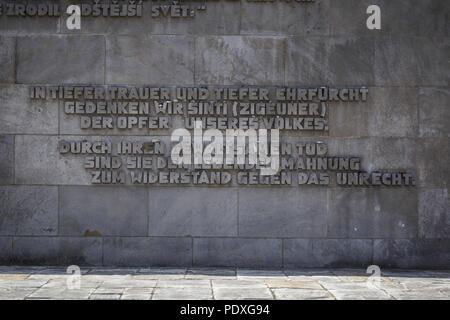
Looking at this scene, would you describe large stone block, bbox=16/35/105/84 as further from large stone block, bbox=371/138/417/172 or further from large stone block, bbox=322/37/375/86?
large stone block, bbox=371/138/417/172

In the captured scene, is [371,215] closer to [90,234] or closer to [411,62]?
[411,62]

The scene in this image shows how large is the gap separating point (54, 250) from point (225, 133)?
3.47 meters

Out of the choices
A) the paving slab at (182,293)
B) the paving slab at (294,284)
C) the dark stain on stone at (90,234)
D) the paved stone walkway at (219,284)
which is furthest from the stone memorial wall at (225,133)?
the paving slab at (182,293)

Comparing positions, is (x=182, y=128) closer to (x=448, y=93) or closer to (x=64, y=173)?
(x=64, y=173)

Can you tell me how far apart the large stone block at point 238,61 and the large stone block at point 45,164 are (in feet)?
8.31

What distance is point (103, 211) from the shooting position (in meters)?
8.39

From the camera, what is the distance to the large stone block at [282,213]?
8.41 m

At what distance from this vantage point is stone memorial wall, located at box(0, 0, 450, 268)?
8383 millimetres

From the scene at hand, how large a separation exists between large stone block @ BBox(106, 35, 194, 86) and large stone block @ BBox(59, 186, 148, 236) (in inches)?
74.6

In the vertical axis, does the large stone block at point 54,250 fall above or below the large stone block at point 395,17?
below

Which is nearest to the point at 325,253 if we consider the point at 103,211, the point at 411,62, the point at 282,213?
the point at 282,213

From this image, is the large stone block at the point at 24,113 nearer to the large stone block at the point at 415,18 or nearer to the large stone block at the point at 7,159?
the large stone block at the point at 7,159

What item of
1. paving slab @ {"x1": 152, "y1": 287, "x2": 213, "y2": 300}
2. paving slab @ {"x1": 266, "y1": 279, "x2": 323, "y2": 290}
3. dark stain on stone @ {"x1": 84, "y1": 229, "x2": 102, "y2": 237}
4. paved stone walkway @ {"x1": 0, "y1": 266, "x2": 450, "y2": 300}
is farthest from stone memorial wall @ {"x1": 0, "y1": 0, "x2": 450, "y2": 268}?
paving slab @ {"x1": 152, "y1": 287, "x2": 213, "y2": 300}
